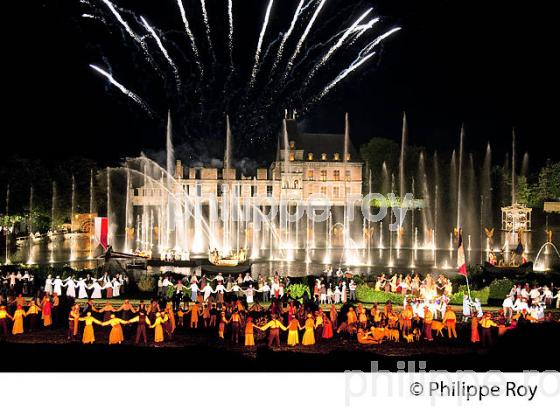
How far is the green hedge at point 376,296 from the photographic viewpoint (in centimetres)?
1980

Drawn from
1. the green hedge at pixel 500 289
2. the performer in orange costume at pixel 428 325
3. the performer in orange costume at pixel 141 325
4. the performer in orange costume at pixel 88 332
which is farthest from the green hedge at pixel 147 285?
the green hedge at pixel 500 289

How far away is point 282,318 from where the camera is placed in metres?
A: 15.6

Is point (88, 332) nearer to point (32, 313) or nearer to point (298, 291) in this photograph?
point (32, 313)

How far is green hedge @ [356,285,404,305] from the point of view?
65.0ft

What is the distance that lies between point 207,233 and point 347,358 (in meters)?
40.7

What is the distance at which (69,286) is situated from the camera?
20.3 m

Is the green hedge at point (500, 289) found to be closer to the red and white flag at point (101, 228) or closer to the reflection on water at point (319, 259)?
the reflection on water at point (319, 259)

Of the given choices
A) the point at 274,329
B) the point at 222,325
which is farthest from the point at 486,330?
the point at 222,325

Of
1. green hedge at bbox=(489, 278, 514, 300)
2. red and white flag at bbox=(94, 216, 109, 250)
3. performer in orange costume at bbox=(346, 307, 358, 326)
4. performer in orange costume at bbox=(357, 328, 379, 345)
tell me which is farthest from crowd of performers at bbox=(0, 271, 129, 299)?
green hedge at bbox=(489, 278, 514, 300)

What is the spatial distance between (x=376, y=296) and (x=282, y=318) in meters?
5.62

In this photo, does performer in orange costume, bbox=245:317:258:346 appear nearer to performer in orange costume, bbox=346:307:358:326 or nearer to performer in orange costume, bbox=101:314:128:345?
performer in orange costume, bbox=346:307:358:326

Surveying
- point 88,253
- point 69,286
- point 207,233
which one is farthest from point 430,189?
point 69,286

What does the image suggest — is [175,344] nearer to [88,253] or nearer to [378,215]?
[88,253]

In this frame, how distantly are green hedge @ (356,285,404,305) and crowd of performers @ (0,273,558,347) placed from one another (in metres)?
0.42
